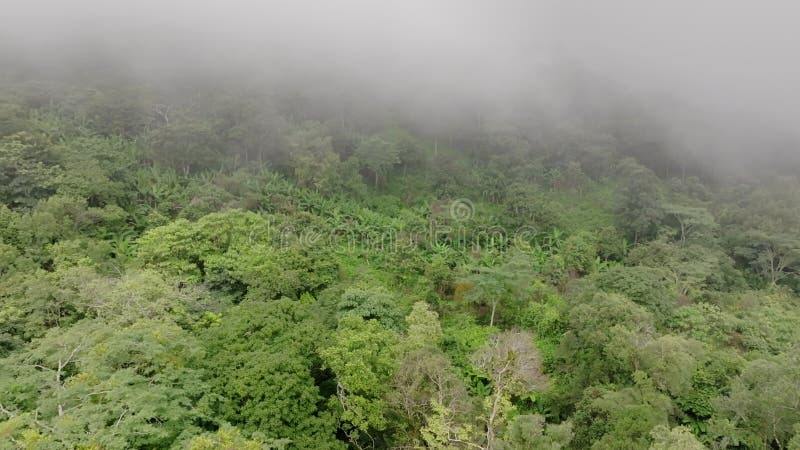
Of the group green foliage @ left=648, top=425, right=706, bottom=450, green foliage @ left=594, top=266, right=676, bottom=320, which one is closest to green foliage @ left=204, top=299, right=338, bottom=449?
green foliage @ left=648, top=425, right=706, bottom=450

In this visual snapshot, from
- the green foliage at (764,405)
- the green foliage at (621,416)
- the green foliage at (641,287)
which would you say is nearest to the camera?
the green foliage at (621,416)

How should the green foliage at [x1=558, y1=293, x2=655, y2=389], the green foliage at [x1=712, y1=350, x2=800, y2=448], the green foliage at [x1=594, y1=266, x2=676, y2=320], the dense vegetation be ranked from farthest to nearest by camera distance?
→ 1. the green foliage at [x1=594, y1=266, x2=676, y2=320]
2. the green foliage at [x1=558, y1=293, x2=655, y2=389]
3. the dense vegetation
4. the green foliage at [x1=712, y1=350, x2=800, y2=448]

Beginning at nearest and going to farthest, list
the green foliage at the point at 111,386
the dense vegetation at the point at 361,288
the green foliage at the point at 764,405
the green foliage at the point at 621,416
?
the green foliage at the point at 111,386
the green foliage at the point at 621,416
the green foliage at the point at 764,405
the dense vegetation at the point at 361,288

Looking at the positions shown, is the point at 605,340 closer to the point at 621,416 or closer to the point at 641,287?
the point at 621,416

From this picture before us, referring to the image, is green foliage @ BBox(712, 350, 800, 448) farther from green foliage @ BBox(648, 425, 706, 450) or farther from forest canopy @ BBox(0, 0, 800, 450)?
green foliage @ BBox(648, 425, 706, 450)

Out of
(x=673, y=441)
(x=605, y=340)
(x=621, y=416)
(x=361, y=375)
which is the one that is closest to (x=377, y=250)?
(x=361, y=375)

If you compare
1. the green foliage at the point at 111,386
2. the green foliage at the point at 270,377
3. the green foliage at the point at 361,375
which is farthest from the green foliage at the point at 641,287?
the green foliage at the point at 111,386

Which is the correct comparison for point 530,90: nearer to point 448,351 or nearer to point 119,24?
point 448,351

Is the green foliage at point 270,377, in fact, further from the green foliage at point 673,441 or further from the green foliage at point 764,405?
the green foliage at point 764,405
